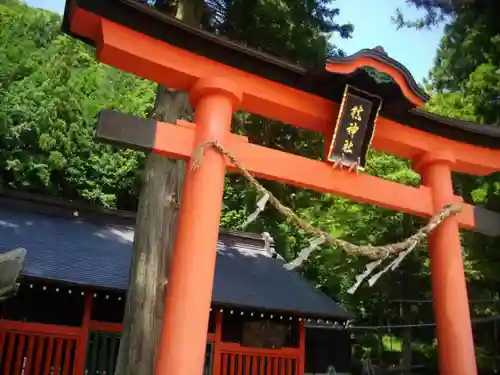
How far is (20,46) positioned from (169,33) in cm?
1710

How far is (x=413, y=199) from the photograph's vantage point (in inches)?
196

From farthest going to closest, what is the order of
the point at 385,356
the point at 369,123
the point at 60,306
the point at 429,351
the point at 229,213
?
1. the point at 229,213
2. the point at 385,356
3. the point at 429,351
4. the point at 60,306
5. the point at 369,123

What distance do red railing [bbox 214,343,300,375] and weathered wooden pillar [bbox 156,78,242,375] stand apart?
488cm

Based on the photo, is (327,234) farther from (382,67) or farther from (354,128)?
(382,67)

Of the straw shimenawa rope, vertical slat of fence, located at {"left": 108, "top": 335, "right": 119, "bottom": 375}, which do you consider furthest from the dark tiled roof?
the straw shimenawa rope

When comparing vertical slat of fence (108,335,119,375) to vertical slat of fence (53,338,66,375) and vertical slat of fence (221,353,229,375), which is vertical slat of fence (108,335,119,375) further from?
vertical slat of fence (221,353,229,375)

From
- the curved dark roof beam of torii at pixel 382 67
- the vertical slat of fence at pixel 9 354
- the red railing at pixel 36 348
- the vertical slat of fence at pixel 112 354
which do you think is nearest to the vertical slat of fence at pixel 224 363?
the vertical slat of fence at pixel 112 354

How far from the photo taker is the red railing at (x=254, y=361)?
824 centimetres

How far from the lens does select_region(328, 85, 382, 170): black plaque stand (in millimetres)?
4715

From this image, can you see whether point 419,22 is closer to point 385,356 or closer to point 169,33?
point 169,33

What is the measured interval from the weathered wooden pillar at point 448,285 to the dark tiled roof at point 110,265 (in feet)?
12.6

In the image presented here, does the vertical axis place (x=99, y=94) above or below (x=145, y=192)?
above

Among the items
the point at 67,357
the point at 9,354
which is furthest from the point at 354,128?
the point at 9,354

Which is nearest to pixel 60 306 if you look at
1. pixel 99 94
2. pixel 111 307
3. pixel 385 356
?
pixel 111 307
